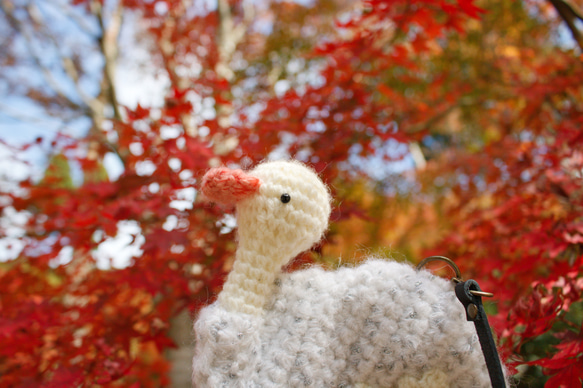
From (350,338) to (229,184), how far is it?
17.3 inches

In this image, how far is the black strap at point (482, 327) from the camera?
2.28 feet

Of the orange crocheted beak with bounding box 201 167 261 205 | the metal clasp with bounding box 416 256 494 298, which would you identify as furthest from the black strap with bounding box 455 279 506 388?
the orange crocheted beak with bounding box 201 167 261 205

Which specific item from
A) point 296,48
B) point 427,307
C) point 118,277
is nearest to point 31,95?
point 296,48

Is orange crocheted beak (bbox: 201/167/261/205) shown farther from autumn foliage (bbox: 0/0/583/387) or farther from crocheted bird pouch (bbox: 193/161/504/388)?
autumn foliage (bbox: 0/0/583/387)

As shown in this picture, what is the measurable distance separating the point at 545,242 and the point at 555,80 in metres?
1.57

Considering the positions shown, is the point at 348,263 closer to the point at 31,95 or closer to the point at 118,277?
the point at 118,277

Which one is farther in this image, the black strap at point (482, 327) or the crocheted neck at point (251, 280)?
the crocheted neck at point (251, 280)

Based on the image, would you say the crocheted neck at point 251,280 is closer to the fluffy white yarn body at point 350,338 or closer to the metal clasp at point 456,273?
the fluffy white yarn body at point 350,338

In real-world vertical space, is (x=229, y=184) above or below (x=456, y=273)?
above

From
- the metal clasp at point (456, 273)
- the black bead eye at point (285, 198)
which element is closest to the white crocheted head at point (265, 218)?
the black bead eye at point (285, 198)

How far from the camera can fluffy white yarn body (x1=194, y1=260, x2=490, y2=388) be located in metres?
0.74

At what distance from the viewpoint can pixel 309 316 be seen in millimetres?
792

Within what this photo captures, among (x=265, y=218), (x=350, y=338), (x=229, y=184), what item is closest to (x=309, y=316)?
(x=350, y=338)

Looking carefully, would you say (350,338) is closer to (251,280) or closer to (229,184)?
(251,280)
